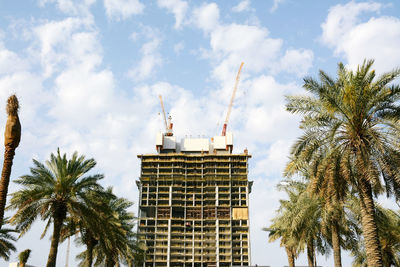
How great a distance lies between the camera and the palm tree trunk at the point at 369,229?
68.5 feet

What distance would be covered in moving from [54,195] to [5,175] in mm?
9128

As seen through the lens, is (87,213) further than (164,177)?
No

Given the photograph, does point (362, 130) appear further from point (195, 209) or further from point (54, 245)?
point (195, 209)

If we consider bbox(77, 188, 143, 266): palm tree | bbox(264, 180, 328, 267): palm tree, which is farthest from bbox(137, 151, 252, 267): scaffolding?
bbox(264, 180, 328, 267): palm tree

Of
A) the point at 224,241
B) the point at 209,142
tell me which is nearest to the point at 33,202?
the point at 224,241

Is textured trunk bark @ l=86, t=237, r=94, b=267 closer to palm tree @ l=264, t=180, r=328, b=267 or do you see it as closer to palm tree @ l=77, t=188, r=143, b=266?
palm tree @ l=77, t=188, r=143, b=266

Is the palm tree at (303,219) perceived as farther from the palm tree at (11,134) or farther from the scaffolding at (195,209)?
the scaffolding at (195,209)

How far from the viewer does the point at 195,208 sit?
401ft

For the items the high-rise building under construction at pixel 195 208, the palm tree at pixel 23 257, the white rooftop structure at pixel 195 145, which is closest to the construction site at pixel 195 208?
the high-rise building under construction at pixel 195 208

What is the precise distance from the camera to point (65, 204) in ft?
103

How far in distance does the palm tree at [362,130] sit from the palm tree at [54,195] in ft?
54.5

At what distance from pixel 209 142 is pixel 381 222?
104741mm

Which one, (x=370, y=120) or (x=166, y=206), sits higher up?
(x=166, y=206)

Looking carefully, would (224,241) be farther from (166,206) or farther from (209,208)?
(166,206)
